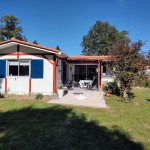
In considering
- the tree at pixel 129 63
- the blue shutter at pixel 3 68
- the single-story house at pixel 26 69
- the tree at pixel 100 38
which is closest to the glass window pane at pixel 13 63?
the single-story house at pixel 26 69

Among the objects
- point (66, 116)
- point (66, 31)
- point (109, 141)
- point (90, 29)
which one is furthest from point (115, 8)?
point (90, 29)

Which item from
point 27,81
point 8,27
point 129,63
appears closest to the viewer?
point 129,63

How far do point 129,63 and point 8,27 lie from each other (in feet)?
107

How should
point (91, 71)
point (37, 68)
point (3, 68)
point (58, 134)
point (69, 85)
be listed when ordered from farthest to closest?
point (91, 71)
point (69, 85)
point (3, 68)
point (37, 68)
point (58, 134)

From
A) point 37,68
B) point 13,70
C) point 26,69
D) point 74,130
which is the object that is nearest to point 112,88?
point 37,68

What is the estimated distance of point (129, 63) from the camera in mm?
10578

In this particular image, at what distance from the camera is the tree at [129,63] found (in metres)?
10.4

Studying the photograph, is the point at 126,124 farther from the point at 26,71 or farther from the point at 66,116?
the point at 26,71

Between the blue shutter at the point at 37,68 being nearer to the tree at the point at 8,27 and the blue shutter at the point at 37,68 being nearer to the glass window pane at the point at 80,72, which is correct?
the glass window pane at the point at 80,72

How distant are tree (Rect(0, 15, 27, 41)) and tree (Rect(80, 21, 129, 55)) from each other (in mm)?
21478

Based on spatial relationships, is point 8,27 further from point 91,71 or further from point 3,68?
point 3,68

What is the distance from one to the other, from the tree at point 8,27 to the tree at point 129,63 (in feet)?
99.2

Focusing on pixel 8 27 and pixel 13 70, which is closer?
pixel 13 70

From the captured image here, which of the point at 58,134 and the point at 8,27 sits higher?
the point at 8,27
